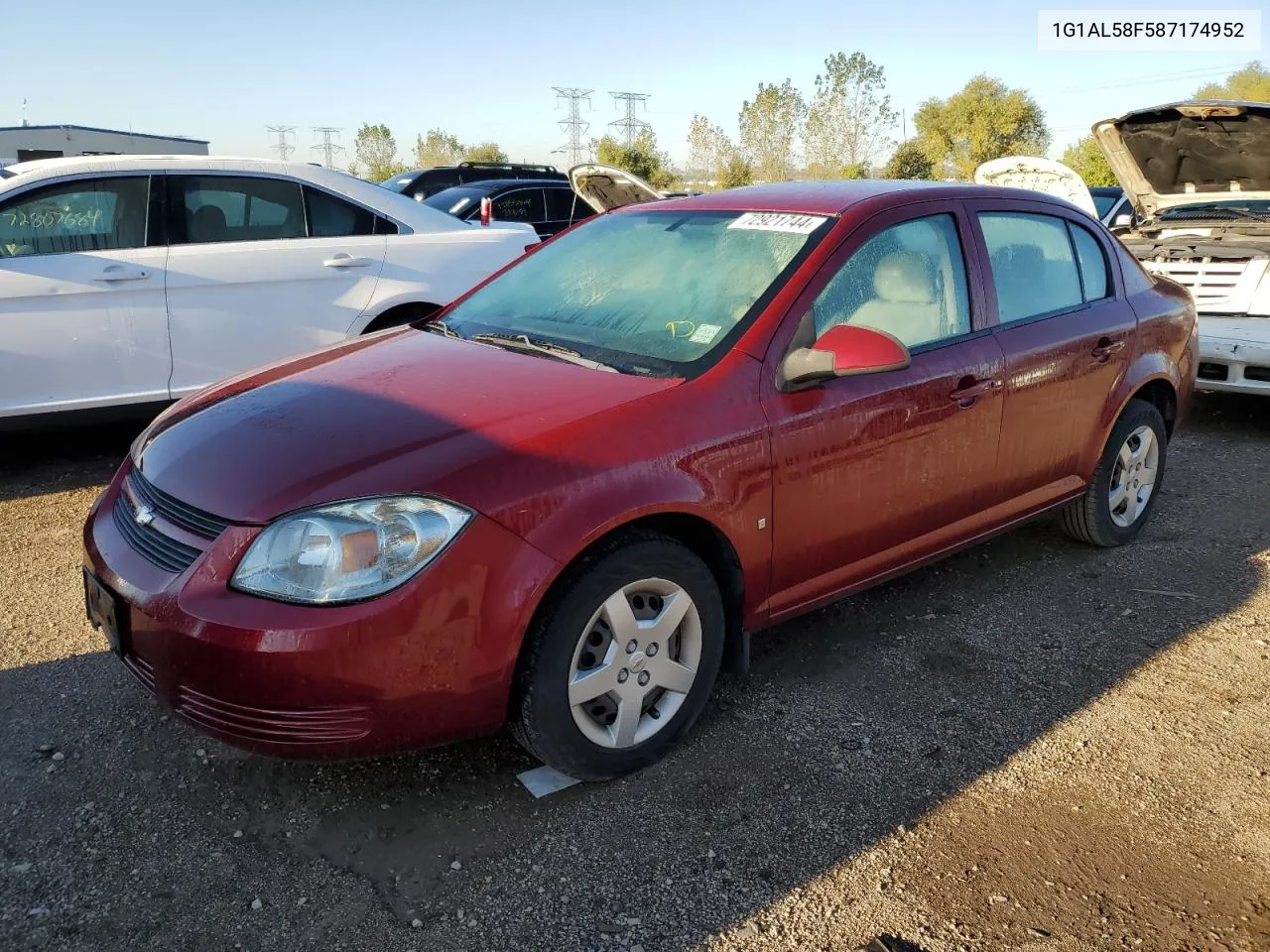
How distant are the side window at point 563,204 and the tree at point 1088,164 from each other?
2057 cm

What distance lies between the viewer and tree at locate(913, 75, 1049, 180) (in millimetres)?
47656

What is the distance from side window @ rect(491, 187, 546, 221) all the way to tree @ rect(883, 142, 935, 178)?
34688 millimetres

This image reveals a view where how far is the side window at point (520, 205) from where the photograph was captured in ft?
36.0

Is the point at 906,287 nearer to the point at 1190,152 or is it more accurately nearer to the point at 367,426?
the point at 367,426

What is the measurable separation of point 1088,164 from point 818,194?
120 feet

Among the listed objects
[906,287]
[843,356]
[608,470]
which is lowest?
[608,470]

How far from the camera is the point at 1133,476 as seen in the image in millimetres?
4539

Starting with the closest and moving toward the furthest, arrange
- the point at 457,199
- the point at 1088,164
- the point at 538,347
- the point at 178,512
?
the point at 178,512
the point at 538,347
the point at 457,199
the point at 1088,164

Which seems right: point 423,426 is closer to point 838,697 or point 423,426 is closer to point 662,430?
point 662,430

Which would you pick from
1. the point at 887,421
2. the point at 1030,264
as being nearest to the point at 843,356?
the point at 887,421

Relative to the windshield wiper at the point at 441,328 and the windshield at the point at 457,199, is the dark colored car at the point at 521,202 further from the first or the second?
the windshield wiper at the point at 441,328

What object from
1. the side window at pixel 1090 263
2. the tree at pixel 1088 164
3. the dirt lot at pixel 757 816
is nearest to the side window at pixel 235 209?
the dirt lot at pixel 757 816

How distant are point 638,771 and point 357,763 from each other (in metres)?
0.81

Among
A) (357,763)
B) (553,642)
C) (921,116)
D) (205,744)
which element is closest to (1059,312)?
(553,642)
